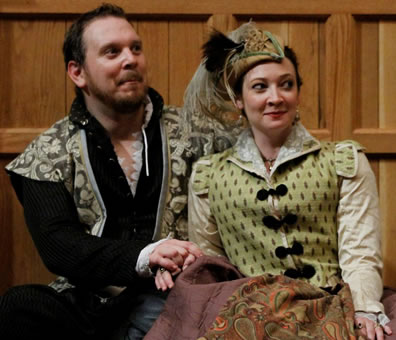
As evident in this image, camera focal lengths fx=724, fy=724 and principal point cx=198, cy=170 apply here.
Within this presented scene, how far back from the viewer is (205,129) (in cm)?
207

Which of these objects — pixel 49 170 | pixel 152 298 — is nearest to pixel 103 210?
pixel 49 170

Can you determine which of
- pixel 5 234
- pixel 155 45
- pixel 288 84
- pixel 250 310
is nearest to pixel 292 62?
pixel 288 84

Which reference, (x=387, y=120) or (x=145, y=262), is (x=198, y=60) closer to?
(x=387, y=120)

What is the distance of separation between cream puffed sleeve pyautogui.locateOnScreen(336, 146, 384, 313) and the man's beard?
0.59 metres

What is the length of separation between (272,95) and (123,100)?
44cm

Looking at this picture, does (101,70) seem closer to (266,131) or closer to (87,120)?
(87,120)

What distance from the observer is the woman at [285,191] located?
Answer: 5.91 feet

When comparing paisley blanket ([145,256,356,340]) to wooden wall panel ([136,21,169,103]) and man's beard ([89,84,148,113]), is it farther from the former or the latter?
wooden wall panel ([136,21,169,103])

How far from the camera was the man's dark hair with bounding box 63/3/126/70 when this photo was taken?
6.74 ft

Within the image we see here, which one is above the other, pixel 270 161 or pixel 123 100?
pixel 123 100

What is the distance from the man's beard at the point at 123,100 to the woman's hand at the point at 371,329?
0.84 m

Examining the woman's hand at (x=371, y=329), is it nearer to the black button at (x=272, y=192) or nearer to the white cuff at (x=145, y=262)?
the black button at (x=272, y=192)

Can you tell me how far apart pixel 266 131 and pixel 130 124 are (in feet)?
1.39

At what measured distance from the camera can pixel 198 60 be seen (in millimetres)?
2273
